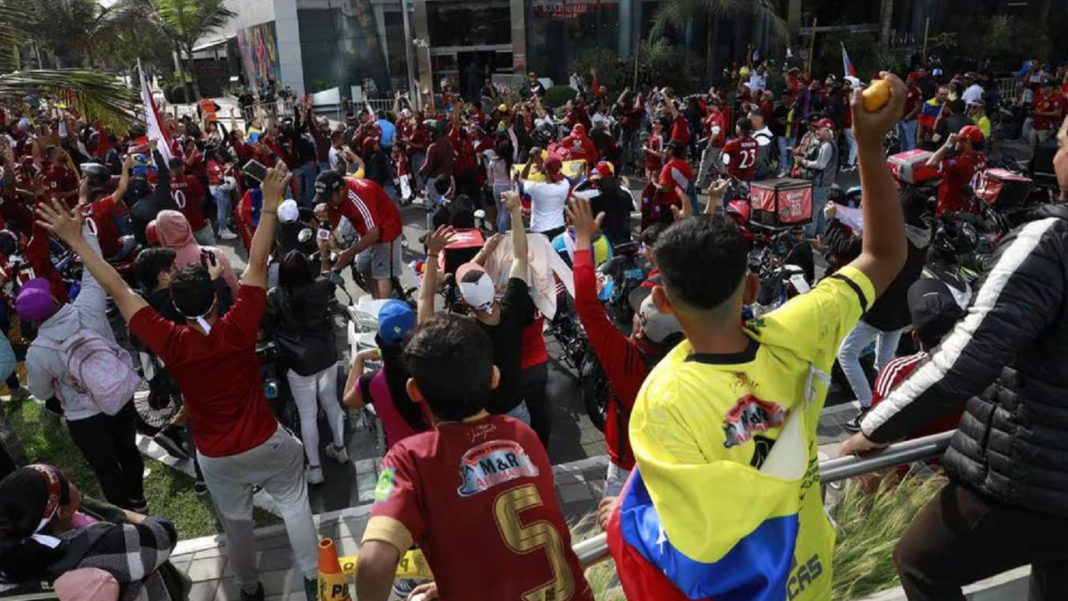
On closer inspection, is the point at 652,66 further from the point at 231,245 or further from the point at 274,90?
the point at 231,245

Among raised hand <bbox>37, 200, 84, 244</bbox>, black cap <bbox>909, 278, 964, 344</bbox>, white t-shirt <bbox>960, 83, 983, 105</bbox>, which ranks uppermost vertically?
raised hand <bbox>37, 200, 84, 244</bbox>

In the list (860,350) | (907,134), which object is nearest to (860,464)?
(860,350)

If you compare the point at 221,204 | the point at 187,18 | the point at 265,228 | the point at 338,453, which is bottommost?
the point at 338,453

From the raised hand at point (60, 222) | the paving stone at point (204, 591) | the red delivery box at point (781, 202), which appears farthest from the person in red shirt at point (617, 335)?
the red delivery box at point (781, 202)

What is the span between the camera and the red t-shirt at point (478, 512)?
6.65ft

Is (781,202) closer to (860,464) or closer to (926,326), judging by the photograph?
(926,326)

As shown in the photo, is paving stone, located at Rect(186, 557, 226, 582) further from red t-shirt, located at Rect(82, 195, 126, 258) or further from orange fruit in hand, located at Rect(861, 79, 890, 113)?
orange fruit in hand, located at Rect(861, 79, 890, 113)

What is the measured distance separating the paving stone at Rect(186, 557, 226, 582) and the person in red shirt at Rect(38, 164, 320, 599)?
1.40 feet

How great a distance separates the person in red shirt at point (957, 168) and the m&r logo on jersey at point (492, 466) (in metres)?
8.09

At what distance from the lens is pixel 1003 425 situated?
82.0 inches

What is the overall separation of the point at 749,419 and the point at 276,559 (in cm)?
394

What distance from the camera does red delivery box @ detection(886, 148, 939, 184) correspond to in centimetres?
841

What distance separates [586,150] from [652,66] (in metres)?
15.5

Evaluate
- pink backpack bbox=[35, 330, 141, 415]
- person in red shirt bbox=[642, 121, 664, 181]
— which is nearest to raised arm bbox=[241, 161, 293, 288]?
pink backpack bbox=[35, 330, 141, 415]
